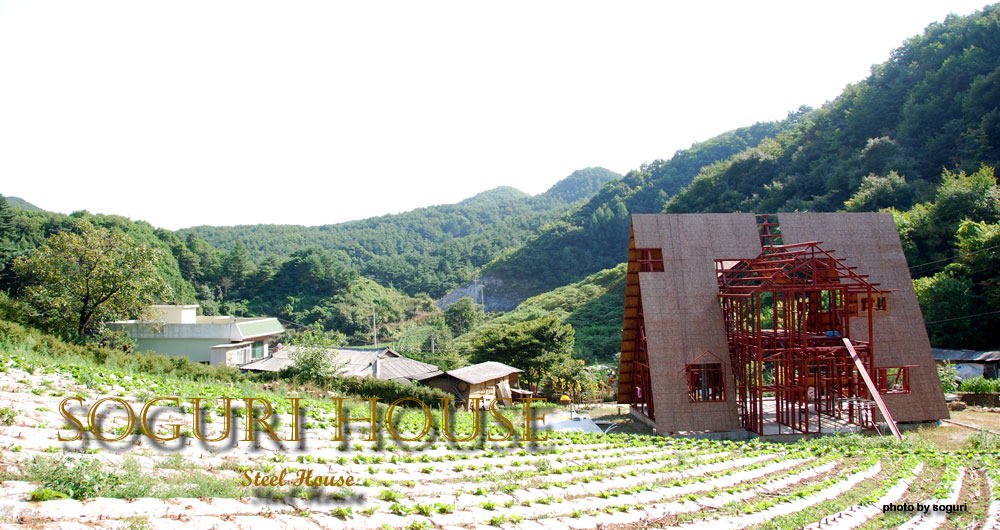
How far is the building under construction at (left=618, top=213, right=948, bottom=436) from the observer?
13.5 m

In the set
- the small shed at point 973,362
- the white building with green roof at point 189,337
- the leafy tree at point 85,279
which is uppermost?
the leafy tree at point 85,279

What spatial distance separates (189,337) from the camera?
1061 inches

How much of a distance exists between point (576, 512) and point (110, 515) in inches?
152

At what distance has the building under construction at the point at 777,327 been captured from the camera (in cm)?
1354

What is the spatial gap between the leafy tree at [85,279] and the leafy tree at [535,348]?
14026 millimetres

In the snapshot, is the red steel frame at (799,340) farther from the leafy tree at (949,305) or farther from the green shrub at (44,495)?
the green shrub at (44,495)

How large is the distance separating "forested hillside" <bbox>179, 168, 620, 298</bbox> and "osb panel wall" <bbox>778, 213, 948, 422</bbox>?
62.5 m

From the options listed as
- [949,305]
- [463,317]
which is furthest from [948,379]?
[463,317]

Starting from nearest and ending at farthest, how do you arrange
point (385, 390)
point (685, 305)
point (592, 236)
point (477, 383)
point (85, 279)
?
point (685, 305) < point (385, 390) < point (477, 383) < point (85, 279) < point (592, 236)

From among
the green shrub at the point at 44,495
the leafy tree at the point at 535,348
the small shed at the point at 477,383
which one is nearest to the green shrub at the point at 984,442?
the small shed at the point at 477,383

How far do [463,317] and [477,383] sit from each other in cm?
3480

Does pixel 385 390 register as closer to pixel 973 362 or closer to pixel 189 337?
pixel 189 337

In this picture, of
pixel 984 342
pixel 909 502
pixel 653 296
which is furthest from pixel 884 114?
pixel 909 502

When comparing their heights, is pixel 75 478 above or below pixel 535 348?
below
